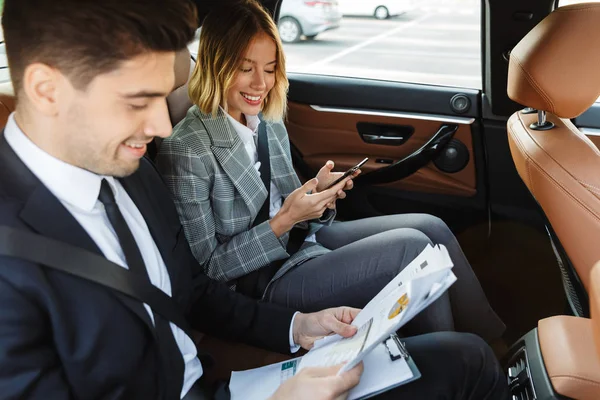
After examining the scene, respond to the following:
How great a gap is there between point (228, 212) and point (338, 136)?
113 cm

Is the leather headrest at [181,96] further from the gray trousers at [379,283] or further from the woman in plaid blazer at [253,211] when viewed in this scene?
the gray trousers at [379,283]

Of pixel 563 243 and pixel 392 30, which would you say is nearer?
pixel 563 243

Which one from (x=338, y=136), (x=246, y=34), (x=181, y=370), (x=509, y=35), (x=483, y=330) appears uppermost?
(x=246, y=34)

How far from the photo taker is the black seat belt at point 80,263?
1.04 metres

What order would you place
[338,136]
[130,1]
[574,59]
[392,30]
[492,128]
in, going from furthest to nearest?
[392,30] → [338,136] → [492,128] → [574,59] → [130,1]

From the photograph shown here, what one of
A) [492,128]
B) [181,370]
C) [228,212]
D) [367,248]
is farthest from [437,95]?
[181,370]

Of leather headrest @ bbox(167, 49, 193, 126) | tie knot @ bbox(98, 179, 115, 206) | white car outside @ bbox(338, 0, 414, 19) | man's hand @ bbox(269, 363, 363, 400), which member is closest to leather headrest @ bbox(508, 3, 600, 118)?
man's hand @ bbox(269, 363, 363, 400)

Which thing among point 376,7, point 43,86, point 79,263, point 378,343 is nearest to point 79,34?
point 43,86

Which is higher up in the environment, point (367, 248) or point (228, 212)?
point (228, 212)

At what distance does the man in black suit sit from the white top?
0.71m

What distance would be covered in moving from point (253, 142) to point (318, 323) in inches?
28.7

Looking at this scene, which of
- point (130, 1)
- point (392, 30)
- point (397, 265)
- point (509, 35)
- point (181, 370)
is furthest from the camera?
point (392, 30)

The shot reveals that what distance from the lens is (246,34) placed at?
1.92 metres

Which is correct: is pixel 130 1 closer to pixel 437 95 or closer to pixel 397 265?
pixel 397 265
